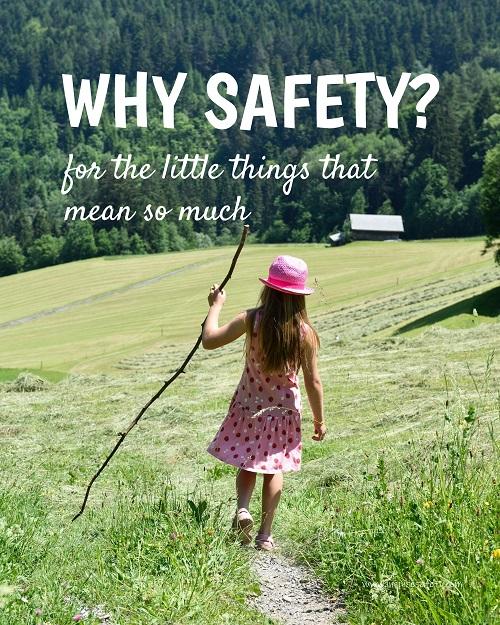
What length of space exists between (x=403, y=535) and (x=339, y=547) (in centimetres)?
48

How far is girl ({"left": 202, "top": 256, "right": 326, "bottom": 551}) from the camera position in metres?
5.49

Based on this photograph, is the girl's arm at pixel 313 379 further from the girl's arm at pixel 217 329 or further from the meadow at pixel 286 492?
the meadow at pixel 286 492

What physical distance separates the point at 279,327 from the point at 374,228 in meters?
81.5

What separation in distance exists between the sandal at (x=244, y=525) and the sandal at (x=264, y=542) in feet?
0.20

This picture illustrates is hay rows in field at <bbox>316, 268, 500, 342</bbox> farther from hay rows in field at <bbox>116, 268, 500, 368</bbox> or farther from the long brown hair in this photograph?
the long brown hair

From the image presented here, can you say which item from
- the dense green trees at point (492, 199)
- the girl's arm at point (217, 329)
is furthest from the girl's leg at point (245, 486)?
the dense green trees at point (492, 199)

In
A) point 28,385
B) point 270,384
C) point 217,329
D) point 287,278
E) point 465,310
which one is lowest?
point 28,385

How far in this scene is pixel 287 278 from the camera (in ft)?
17.9

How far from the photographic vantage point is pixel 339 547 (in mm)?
4867

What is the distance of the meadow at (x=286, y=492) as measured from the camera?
163 inches

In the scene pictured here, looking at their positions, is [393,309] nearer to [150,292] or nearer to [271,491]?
[271,491]

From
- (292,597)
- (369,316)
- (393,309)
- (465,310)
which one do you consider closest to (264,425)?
(292,597)

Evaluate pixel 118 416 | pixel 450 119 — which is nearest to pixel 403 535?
pixel 118 416

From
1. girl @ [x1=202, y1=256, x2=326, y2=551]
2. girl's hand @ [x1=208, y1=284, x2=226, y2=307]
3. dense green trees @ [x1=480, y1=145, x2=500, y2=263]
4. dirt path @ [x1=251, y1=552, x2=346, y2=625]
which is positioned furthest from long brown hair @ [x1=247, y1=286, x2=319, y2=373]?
dense green trees @ [x1=480, y1=145, x2=500, y2=263]
